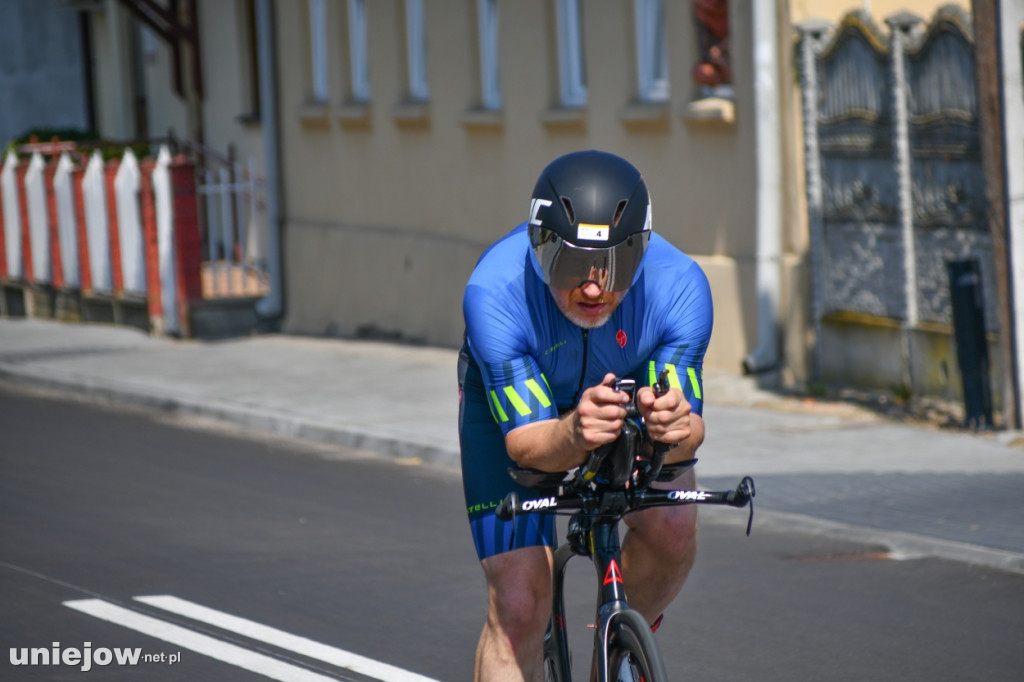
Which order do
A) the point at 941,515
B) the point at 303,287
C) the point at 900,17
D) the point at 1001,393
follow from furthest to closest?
1. the point at 303,287
2. the point at 900,17
3. the point at 1001,393
4. the point at 941,515

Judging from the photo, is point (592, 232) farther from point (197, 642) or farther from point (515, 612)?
point (197, 642)

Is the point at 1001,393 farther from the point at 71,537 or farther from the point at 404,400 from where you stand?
the point at 71,537

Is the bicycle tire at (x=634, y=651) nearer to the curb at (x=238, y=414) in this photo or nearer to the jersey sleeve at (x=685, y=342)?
the jersey sleeve at (x=685, y=342)

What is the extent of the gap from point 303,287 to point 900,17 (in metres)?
9.81

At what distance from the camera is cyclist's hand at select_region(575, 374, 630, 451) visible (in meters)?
3.68

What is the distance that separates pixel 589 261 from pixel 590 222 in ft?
0.32

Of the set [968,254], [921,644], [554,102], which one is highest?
[554,102]

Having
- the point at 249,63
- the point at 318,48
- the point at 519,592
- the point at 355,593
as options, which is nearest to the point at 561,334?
the point at 519,592

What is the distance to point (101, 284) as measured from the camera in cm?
2027

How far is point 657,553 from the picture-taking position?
4.43 m

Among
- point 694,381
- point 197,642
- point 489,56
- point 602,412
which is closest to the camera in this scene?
point 602,412

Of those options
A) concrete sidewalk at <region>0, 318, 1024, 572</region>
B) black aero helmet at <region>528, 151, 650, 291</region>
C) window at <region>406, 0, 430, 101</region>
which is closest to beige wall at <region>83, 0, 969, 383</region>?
window at <region>406, 0, 430, 101</region>

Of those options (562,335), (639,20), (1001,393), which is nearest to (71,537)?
(562,335)

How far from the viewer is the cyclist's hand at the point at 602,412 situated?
368 cm
